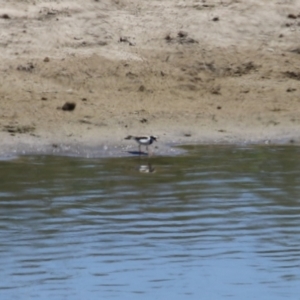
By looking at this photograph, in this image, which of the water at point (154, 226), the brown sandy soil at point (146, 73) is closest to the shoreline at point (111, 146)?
the brown sandy soil at point (146, 73)

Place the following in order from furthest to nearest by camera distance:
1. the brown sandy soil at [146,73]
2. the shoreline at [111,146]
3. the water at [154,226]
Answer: the brown sandy soil at [146,73], the shoreline at [111,146], the water at [154,226]

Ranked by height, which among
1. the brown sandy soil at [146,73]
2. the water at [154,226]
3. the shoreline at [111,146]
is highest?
the brown sandy soil at [146,73]

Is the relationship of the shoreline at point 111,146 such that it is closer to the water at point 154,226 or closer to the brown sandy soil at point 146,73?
the brown sandy soil at point 146,73

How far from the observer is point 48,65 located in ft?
45.7

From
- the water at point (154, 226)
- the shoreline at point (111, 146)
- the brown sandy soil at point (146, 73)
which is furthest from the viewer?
the brown sandy soil at point (146, 73)

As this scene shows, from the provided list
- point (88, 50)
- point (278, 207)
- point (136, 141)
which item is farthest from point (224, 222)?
point (88, 50)

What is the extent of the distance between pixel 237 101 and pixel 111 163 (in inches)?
95.1

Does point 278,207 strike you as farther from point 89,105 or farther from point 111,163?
point 89,105

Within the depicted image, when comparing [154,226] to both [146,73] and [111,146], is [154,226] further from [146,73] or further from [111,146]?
[146,73]

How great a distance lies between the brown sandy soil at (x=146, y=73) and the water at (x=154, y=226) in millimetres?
680

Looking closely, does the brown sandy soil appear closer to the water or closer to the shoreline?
the shoreline

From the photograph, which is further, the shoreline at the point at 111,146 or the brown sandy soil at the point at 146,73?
the brown sandy soil at the point at 146,73

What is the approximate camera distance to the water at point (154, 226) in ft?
27.0

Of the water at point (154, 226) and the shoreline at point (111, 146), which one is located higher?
the shoreline at point (111, 146)
